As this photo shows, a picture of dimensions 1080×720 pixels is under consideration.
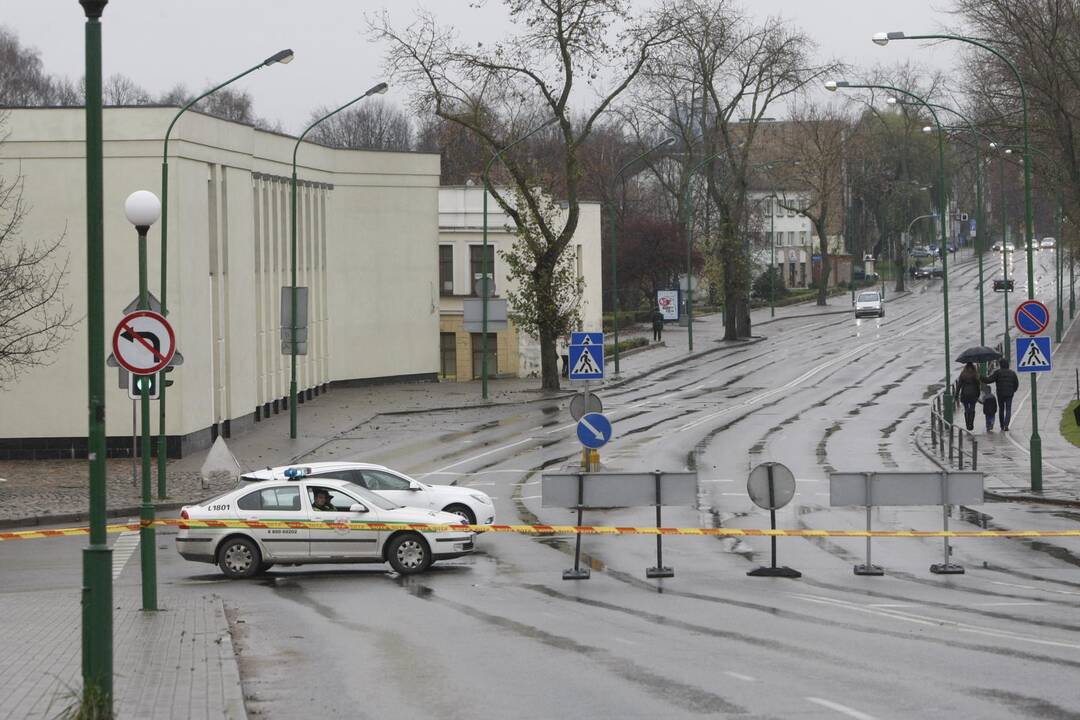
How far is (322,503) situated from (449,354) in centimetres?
4259

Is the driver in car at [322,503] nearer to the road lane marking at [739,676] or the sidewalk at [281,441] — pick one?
the sidewalk at [281,441]

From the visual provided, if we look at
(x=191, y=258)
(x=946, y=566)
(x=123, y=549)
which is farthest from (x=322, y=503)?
(x=191, y=258)

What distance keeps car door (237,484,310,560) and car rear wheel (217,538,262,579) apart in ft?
0.58

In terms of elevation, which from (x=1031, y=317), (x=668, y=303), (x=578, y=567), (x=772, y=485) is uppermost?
(x=668, y=303)

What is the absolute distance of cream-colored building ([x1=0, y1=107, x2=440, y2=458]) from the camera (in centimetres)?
3569

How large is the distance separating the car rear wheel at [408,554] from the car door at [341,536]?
0.23 meters

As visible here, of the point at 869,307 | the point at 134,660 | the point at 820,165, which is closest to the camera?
the point at 134,660

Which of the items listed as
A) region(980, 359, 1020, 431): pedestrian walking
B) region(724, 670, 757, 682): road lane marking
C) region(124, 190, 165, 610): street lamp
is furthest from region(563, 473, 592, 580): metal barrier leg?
region(980, 359, 1020, 431): pedestrian walking

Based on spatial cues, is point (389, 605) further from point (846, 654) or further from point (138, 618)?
point (846, 654)

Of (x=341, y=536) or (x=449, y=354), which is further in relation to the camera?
(x=449, y=354)

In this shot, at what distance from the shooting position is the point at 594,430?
2278 cm

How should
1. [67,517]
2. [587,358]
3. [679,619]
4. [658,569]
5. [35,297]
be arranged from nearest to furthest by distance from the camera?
[679,619], [658,569], [67,517], [587,358], [35,297]

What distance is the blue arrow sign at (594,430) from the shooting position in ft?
74.6

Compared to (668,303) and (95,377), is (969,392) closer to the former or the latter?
(95,377)
